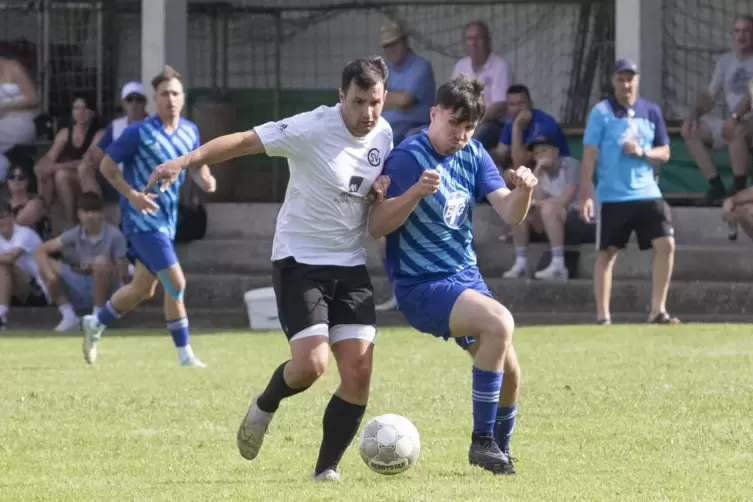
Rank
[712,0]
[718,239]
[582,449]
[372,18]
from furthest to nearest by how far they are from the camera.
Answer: [372,18]
[712,0]
[718,239]
[582,449]

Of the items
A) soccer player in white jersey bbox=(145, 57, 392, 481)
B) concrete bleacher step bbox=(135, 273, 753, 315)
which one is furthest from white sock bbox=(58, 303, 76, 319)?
soccer player in white jersey bbox=(145, 57, 392, 481)

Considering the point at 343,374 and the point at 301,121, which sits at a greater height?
the point at 301,121

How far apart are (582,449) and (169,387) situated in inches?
147

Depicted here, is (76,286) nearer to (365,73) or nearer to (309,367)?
(309,367)

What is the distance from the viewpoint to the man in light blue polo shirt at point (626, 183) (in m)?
14.1

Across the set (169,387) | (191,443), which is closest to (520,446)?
(191,443)

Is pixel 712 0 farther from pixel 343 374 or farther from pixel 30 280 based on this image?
pixel 343 374

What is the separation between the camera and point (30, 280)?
55.1ft

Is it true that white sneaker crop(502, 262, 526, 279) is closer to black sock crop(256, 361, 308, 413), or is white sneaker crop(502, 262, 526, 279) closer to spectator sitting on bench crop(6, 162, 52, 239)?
spectator sitting on bench crop(6, 162, 52, 239)

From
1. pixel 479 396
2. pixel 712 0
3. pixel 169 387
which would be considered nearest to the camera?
pixel 479 396

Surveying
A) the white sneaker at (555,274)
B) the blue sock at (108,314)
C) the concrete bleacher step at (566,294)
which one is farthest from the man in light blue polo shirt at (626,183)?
the blue sock at (108,314)

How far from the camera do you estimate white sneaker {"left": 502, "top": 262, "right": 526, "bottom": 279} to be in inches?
631

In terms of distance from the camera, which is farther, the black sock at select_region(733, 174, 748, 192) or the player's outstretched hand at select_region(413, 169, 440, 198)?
the black sock at select_region(733, 174, 748, 192)

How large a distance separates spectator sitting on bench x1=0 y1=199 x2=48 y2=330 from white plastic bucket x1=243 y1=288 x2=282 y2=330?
2.53m
